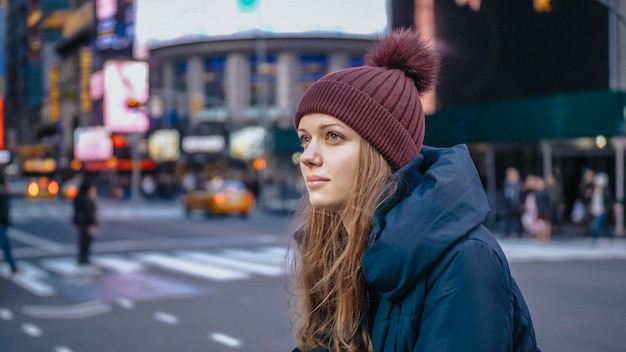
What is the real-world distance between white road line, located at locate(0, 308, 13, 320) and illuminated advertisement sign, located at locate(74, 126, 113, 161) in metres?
48.4

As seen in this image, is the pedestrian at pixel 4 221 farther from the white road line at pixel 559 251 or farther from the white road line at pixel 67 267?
the white road line at pixel 559 251

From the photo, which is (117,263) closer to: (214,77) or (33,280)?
(33,280)

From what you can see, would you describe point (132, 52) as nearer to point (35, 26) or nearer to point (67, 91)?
point (67, 91)

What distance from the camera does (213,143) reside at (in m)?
62.8

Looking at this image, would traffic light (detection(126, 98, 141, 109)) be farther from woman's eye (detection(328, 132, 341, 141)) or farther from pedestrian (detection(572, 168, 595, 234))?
woman's eye (detection(328, 132, 341, 141))

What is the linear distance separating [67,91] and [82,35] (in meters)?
8.49

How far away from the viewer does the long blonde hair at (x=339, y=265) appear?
2004 millimetres

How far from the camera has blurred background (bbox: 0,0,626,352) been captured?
4516mm

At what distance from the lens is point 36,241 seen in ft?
71.4

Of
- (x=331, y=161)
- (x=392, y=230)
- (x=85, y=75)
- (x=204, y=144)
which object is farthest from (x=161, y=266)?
(x=85, y=75)

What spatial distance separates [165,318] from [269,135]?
95.1 ft

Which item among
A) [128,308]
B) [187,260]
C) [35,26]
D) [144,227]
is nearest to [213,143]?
[144,227]

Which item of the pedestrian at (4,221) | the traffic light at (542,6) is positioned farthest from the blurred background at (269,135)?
the pedestrian at (4,221)

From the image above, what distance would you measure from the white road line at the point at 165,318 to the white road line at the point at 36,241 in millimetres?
9945
